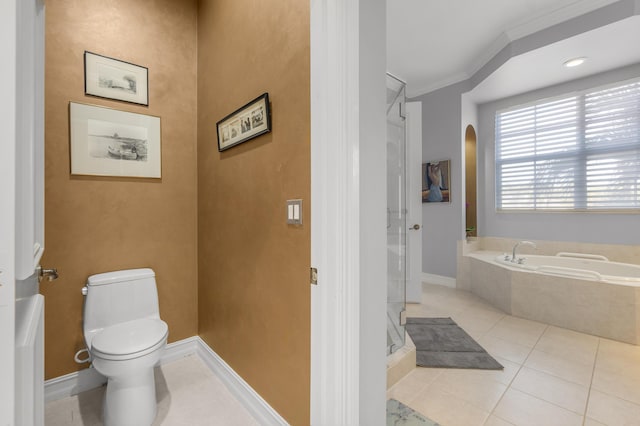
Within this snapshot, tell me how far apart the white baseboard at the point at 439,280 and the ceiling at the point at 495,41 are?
264 cm

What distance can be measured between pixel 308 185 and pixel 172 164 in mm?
1496

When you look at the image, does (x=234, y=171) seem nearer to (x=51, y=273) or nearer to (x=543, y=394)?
(x=51, y=273)

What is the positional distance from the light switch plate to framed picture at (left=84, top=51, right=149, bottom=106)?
1563 millimetres

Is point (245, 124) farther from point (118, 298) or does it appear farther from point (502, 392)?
point (502, 392)

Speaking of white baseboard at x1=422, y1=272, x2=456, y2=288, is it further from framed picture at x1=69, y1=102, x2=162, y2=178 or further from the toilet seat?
framed picture at x1=69, y1=102, x2=162, y2=178

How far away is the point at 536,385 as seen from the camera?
1808 mm

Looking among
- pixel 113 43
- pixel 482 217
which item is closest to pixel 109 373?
pixel 113 43

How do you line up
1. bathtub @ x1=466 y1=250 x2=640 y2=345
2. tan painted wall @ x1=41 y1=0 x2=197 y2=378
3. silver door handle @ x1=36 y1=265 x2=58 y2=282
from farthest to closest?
bathtub @ x1=466 y1=250 x2=640 y2=345
tan painted wall @ x1=41 y1=0 x2=197 y2=378
silver door handle @ x1=36 y1=265 x2=58 y2=282

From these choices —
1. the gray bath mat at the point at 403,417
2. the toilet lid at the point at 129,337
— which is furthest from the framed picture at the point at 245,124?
the gray bath mat at the point at 403,417

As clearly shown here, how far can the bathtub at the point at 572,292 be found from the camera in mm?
2391

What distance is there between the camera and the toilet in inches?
55.5

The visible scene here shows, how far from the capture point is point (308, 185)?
1180 millimetres

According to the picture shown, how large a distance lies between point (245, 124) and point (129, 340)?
1316 millimetres

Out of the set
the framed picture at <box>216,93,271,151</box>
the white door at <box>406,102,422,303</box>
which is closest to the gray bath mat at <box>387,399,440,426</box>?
the framed picture at <box>216,93,271,151</box>
